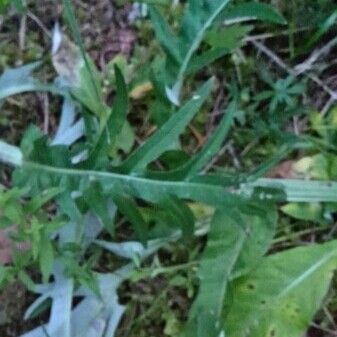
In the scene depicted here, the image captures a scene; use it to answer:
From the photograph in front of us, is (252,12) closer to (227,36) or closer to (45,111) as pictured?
(227,36)

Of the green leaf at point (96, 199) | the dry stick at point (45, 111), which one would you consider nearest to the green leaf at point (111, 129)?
the green leaf at point (96, 199)

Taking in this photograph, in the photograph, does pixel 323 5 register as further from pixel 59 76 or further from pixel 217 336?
pixel 217 336

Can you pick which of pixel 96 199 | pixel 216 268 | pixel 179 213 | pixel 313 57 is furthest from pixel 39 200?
pixel 313 57

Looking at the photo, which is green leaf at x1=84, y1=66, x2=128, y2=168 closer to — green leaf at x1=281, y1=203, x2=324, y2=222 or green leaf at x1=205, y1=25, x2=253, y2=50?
green leaf at x1=205, y1=25, x2=253, y2=50

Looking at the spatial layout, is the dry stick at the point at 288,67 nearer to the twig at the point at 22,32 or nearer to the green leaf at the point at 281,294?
Answer: the green leaf at the point at 281,294

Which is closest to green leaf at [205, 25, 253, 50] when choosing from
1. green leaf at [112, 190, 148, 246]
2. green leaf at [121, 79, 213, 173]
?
green leaf at [121, 79, 213, 173]

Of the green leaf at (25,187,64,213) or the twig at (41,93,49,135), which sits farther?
the twig at (41,93,49,135)

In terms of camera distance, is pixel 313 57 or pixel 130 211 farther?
pixel 313 57

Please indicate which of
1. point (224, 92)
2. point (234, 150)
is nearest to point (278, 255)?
point (234, 150)
